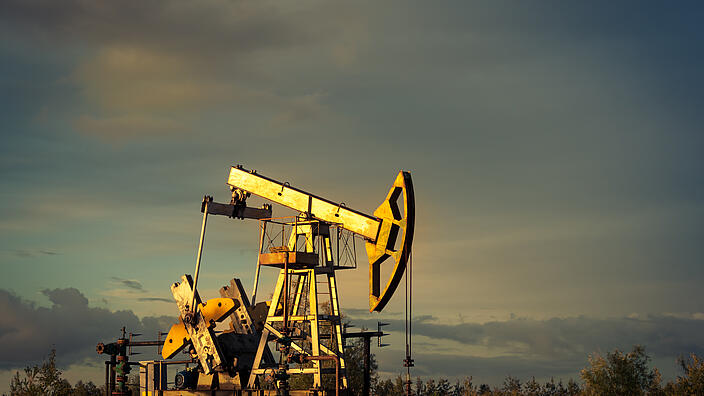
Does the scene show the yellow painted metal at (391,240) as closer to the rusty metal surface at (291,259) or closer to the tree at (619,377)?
the rusty metal surface at (291,259)

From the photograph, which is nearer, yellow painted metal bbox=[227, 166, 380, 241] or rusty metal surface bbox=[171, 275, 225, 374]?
rusty metal surface bbox=[171, 275, 225, 374]

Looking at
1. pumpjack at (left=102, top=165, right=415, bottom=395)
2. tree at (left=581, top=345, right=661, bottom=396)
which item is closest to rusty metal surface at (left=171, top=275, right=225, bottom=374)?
pumpjack at (left=102, top=165, right=415, bottom=395)

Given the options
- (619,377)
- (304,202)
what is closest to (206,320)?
(304,202)

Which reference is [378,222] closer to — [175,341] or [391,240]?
[391,240]

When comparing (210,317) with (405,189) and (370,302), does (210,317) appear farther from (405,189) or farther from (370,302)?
(405,189)

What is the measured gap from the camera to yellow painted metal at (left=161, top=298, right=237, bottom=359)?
3150 cm

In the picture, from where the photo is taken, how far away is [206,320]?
31.6 metres

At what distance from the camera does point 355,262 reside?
33406mm

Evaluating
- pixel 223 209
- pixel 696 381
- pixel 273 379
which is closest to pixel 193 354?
pixel 273 379

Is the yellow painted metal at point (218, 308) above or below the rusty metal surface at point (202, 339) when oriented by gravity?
above

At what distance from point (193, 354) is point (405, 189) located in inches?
396

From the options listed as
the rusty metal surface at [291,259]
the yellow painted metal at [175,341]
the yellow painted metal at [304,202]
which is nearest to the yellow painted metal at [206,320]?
the yellow painted metal at [175,341]

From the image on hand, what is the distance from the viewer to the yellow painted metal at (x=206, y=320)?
31.5m

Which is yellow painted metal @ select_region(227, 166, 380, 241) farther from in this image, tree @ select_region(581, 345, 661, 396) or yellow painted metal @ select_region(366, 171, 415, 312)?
tree @ select_region(581, 345, 661, 396)
